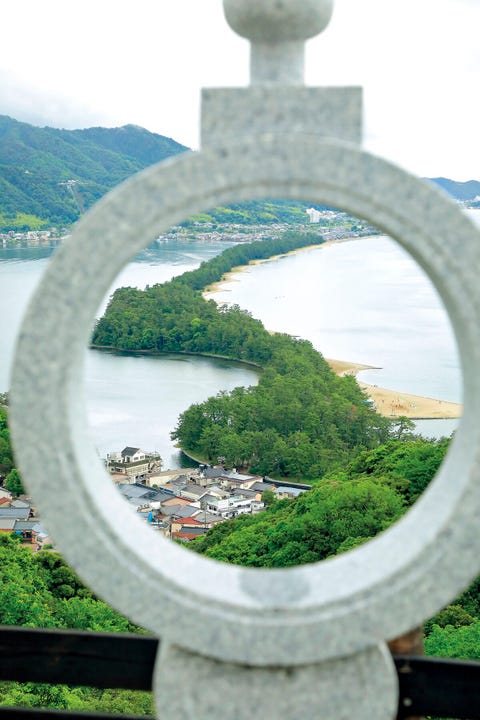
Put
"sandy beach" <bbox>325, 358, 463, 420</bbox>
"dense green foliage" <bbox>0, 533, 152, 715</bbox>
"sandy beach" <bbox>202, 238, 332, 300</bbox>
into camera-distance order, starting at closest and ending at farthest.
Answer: "dense green foliage" <bbox>0, 533, 152, 715</bbox> → "sandy beach" <bbox>325, 358, 463, 420</bbox> → "sandy beach" <bbox>202, 238, 332, 300</bbox>

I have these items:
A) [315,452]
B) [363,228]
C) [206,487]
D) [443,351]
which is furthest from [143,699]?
[363,228]

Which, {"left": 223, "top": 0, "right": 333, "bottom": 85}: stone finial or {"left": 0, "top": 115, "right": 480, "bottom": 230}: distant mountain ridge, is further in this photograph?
{"left": 0, "top": 115, "right": 480, "bottom": 230}: distant mountain ridge

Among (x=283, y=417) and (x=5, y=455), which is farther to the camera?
(x=283, y=417)

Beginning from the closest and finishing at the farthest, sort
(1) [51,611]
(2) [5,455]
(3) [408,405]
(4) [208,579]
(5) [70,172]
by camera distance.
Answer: (4) [208,579]
(1) [51,611]
(2) [5,455]
(3) [408,405]
(5) [70,172]

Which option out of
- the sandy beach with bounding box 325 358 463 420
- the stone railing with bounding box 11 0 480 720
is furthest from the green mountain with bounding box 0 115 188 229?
the stone railing with bounding box 11 0 480 720

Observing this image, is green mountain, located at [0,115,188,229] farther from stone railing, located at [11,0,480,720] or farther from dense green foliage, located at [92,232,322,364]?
stone railing, located at [11,0,480,720]

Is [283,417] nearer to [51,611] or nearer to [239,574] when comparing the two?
[51,611]

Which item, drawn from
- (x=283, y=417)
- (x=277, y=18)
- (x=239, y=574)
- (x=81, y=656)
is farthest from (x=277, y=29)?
(x=283, y=417)
